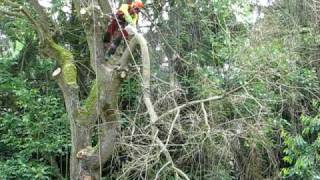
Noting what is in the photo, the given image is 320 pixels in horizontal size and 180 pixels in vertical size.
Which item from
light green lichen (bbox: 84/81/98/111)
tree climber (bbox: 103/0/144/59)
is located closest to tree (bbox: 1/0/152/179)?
light green lichen (bbox: 84/81/98/111)

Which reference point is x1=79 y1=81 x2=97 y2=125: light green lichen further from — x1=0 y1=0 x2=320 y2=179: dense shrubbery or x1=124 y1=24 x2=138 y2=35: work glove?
x1=124 y1=24 x2=138 y2=35: work glove

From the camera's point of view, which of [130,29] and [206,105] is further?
[206,105]

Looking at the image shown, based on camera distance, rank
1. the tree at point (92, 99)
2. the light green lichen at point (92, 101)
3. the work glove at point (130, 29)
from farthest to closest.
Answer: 1. the light green lichen at point (92, 101)
2. the tree at point (92, 99)
3. the work glove at point (130, 29)

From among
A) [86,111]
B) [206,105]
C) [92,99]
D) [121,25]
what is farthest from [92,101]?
[206,105]

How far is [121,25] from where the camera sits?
16.4 feet

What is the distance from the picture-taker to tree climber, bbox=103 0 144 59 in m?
4.72

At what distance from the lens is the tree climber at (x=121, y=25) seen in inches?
186

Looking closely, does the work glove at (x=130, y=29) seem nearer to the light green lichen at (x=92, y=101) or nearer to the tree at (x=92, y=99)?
the tree at (x=92, y=99)

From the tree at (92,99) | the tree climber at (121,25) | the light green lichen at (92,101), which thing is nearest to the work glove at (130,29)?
the tree climber at (121,25)

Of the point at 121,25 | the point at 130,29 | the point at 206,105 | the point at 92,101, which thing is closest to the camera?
the point at 130,29

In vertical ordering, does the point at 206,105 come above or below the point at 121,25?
below

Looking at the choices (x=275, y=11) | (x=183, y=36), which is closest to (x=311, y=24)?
(x=275, y=11)

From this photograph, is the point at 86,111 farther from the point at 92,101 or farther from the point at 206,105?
the point at 206,105

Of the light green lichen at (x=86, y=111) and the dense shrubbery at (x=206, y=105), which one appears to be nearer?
the dense shrubbery at (x=206, y=105)
